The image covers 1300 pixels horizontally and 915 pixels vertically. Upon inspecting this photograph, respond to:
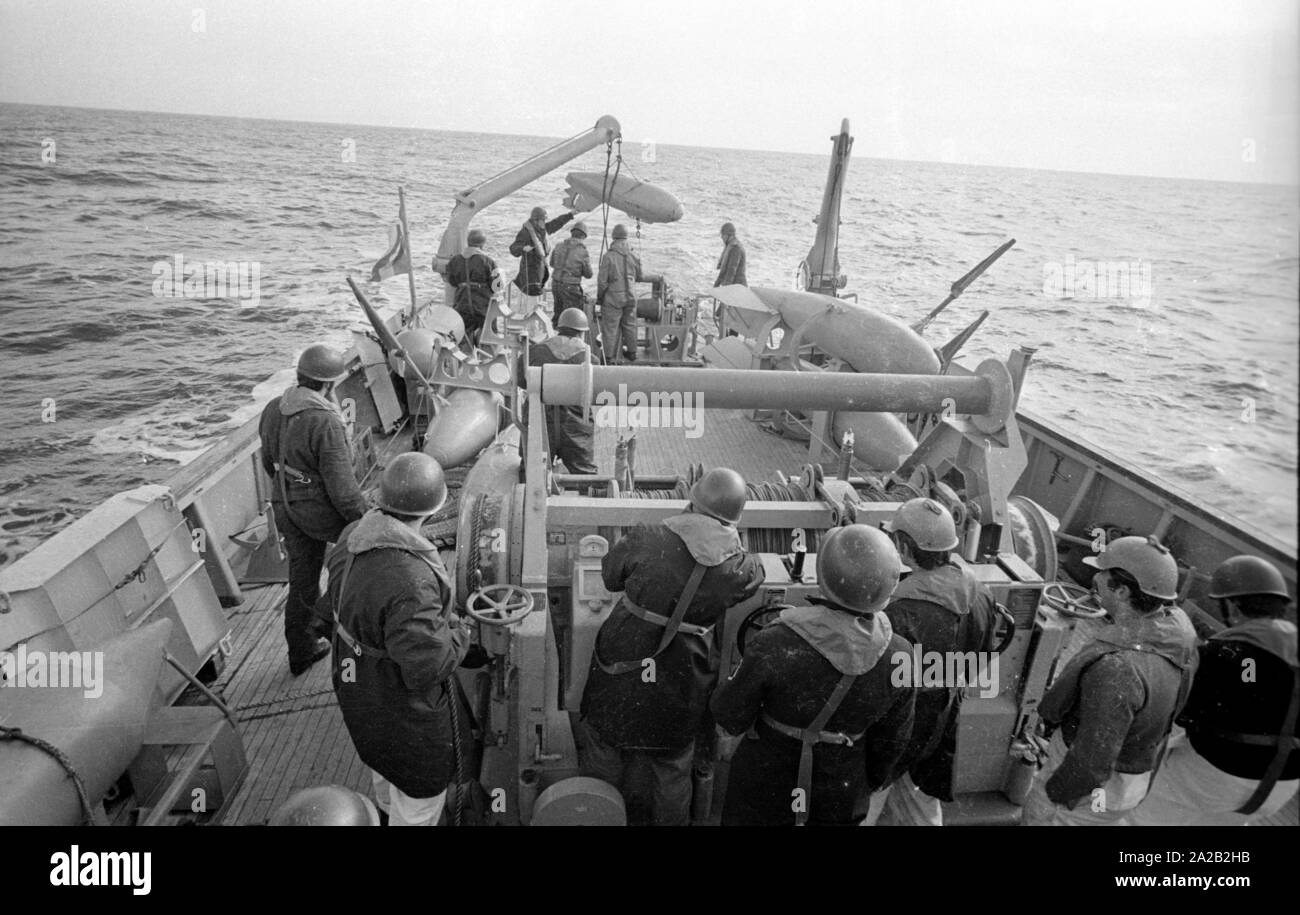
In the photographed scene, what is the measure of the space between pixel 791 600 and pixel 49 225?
132ft

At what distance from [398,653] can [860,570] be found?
166 cm

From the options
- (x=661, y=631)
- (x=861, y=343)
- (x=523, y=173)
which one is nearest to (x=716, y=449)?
(x=861, y=343)

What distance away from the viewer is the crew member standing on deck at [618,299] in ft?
33.0

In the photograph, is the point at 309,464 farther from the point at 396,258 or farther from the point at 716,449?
the point at 396,258

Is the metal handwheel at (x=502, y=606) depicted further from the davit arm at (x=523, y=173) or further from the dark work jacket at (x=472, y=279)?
the davit arm at (x=523, y=173)

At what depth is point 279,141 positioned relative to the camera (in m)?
109

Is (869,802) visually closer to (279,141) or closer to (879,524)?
(879,524)

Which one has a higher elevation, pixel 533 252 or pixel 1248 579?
pixel 533 252

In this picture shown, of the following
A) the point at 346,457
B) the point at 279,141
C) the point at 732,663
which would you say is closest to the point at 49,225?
the point at 346,457

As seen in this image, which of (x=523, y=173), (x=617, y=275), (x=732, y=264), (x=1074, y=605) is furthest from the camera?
(x=523, y=173)

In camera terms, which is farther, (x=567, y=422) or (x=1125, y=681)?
(x=567, y=422)

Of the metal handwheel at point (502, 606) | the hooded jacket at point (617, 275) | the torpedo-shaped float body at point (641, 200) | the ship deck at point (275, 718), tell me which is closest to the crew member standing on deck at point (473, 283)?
the hooded jacket at point (617, 275)

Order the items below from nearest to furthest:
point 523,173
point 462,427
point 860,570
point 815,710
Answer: point 860,570, point 815,710, point 462,427, point 523,173

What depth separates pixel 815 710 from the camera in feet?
9.46
